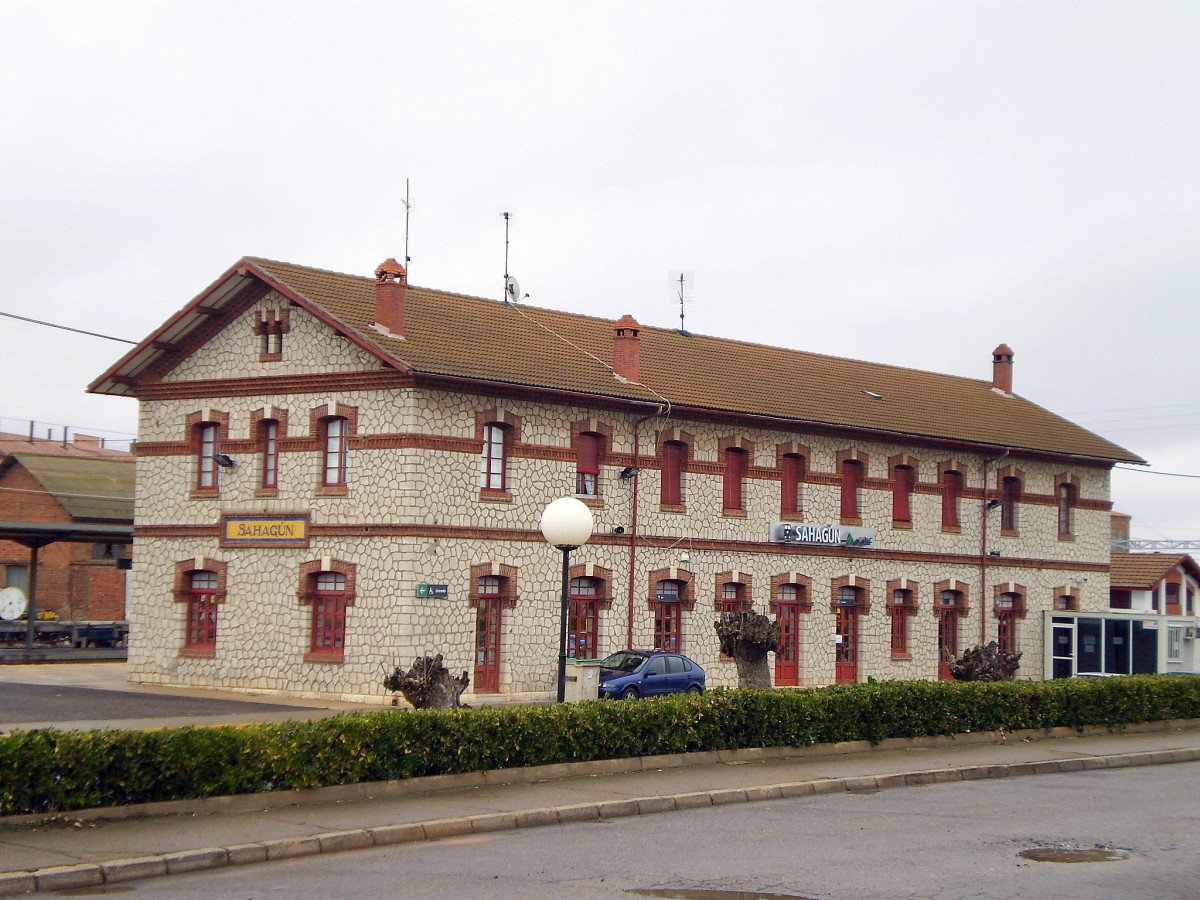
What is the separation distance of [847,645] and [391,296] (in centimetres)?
1529

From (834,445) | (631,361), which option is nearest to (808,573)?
(834,445)

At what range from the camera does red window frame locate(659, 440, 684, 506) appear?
105 feet

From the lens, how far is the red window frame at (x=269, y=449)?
30.0 m

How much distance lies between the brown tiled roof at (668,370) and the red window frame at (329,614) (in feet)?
17.1

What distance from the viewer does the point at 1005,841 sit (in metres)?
13.2

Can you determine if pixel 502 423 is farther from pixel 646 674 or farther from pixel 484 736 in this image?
pixel 484 736

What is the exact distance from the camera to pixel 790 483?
3453cm

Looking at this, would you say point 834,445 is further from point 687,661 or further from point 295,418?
point 295,418

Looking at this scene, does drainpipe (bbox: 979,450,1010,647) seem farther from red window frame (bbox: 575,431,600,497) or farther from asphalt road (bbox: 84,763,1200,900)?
asphalt road (bbox: 84,763,1200,900)

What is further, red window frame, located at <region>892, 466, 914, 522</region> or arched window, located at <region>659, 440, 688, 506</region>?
red window frame, located at <region>892, 466, 914, 522</region>

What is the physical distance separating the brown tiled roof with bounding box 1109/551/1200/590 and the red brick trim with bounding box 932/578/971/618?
879 cm

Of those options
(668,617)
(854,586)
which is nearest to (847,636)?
(854,586)

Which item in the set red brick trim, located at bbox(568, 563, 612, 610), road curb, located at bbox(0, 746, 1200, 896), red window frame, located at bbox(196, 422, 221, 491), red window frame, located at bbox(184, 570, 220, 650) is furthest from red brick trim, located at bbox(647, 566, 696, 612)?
road curb, located at bbox(0, 746, 1200, 896)

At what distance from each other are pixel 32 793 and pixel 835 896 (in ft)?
24.2
